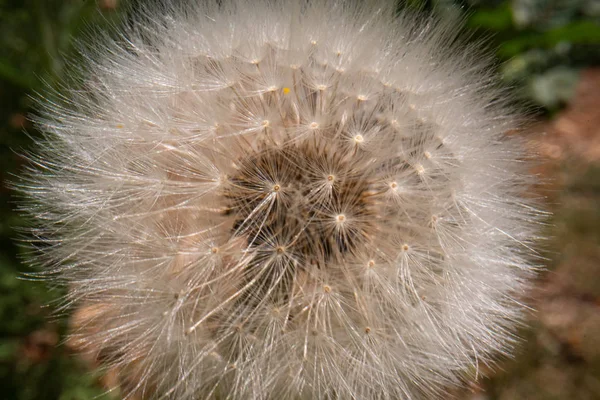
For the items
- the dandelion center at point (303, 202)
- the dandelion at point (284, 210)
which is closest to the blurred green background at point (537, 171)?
the dandelion at point (284, 210)

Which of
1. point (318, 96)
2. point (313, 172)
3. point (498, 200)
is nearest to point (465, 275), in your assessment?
point (498, 200)

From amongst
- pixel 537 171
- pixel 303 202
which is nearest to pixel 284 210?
pixel 303 202

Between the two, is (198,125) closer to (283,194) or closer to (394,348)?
(283,194)

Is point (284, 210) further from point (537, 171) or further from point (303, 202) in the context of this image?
point (537, 171)

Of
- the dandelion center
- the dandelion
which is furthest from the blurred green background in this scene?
the dandelion center

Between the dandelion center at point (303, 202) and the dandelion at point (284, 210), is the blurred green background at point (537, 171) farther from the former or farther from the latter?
the dandelion center at point (303, 202)

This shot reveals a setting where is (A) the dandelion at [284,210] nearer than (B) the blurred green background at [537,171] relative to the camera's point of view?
Yes

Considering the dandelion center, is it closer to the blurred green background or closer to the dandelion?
the dandelion
